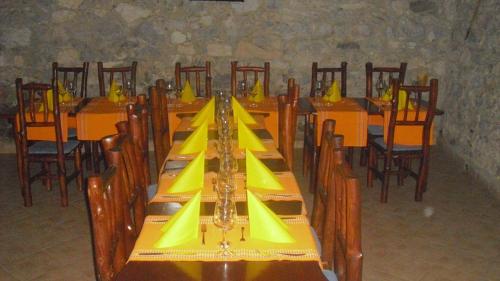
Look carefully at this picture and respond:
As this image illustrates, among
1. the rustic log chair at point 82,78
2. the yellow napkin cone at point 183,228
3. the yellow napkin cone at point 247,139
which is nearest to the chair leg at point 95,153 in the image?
the rustic log chair at point 82,78

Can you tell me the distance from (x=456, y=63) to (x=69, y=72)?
4.00 m

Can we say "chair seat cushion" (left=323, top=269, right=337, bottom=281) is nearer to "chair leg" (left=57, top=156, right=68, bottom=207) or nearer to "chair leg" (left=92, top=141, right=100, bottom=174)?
"chair leg" (left=57, top=156, right=68, bottom=207)

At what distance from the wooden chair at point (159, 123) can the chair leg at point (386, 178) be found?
5.57 feet

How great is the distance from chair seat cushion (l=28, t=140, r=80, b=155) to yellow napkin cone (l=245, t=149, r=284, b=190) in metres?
2.26

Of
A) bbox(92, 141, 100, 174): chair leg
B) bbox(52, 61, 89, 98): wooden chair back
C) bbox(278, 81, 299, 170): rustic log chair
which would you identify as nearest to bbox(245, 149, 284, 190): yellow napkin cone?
bbox(278, 81, 299, 170): rustic log chair

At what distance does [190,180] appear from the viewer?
2.37 meters

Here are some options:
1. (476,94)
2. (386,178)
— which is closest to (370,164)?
(386,178)

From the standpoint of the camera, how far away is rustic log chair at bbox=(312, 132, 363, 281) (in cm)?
181

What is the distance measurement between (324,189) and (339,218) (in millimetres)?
364

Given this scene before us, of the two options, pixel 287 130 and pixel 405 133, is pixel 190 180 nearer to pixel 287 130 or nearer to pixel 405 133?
pixel 287 130

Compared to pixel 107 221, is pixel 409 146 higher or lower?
lower

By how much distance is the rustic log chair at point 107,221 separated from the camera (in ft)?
5.74

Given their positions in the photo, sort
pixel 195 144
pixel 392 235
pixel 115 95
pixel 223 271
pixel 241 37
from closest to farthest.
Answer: pixel 223 271 → pixel 195 144 → pixel 392 235 → pixel 115 95 → pixel 241 37

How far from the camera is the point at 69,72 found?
5.44 meters
